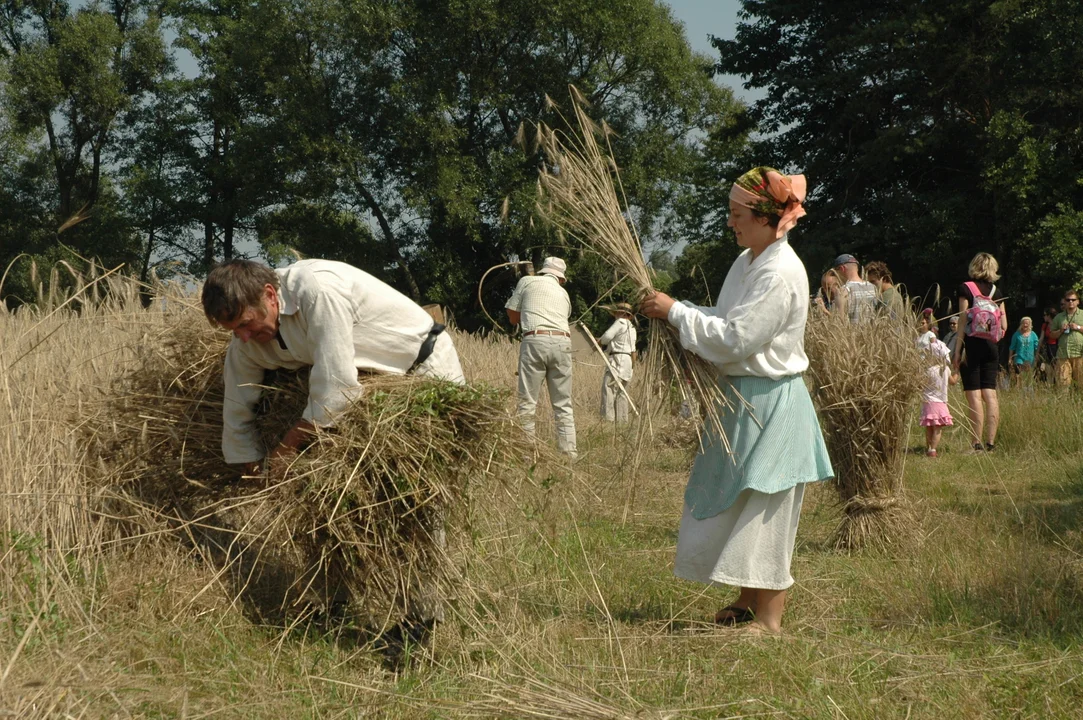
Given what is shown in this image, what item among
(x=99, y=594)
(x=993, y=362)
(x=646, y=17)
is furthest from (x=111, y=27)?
(x=99, y=594)

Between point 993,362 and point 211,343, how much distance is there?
6335mm

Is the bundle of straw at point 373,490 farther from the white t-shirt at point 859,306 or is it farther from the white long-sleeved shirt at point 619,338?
the white long-sleeved shirt at point 619,338

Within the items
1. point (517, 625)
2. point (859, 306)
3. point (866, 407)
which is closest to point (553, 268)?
point (859, 306)

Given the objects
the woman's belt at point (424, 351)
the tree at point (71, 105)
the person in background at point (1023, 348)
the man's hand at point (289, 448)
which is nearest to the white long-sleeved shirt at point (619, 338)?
the person in background at point (1023, 348)

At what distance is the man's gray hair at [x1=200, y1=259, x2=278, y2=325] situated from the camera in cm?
329

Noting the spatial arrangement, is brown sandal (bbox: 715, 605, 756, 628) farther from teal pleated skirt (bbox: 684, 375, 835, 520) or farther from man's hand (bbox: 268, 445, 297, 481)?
man's hand (bbox: 268, 445, 297, 481)

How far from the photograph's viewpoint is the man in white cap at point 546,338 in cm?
834

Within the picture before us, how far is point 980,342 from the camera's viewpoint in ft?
27.0

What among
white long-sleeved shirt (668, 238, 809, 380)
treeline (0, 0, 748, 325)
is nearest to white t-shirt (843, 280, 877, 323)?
white long-sleeved shirt (668, 238, 809, 380)

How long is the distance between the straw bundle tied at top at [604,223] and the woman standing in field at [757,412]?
0.34ft

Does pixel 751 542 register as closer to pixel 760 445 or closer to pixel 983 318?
pixel 760 445

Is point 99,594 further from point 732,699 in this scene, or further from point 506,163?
point 506,163

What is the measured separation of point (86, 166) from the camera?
30625 mm

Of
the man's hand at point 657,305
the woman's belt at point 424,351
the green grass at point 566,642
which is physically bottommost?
the green grass at point 566,642
